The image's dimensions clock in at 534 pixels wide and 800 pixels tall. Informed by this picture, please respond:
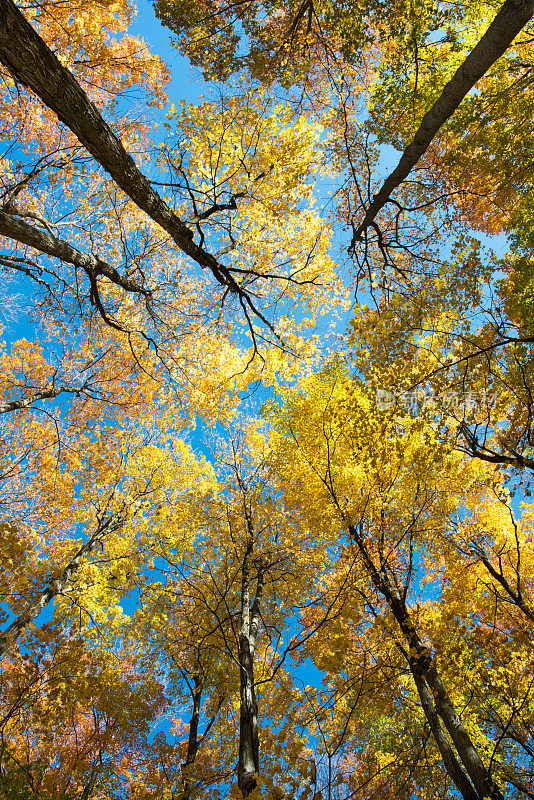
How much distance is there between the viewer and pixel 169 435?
A: 39.9 ft

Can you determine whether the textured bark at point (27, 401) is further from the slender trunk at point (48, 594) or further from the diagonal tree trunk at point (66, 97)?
the diagonal tree trunk at point (66, 97)

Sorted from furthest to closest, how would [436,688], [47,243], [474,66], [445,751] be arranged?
[436,688], [445,751], [47,243], [474,66]

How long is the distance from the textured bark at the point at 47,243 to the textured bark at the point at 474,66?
394 cm

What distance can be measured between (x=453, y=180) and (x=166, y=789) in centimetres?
1280

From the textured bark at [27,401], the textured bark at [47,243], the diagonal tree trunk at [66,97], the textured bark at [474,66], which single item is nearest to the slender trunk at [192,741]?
the textured bark at [27,401]

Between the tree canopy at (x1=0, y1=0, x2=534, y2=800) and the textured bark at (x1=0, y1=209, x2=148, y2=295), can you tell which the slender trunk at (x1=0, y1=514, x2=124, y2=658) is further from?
the textured bark at (x1=0, y1=209, x2=148, y2=295)

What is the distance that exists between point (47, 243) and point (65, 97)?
1.33 meters

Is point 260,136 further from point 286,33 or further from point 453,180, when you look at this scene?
point 453,180

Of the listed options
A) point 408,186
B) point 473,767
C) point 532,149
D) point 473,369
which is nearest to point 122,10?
point 408,186

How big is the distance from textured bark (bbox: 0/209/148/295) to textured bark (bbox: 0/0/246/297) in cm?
94

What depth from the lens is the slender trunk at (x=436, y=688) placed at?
4207 millimetres

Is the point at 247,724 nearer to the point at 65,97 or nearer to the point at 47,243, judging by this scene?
the point at 47,243

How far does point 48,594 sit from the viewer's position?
709 cm

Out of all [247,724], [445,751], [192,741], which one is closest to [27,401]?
[247,724]
